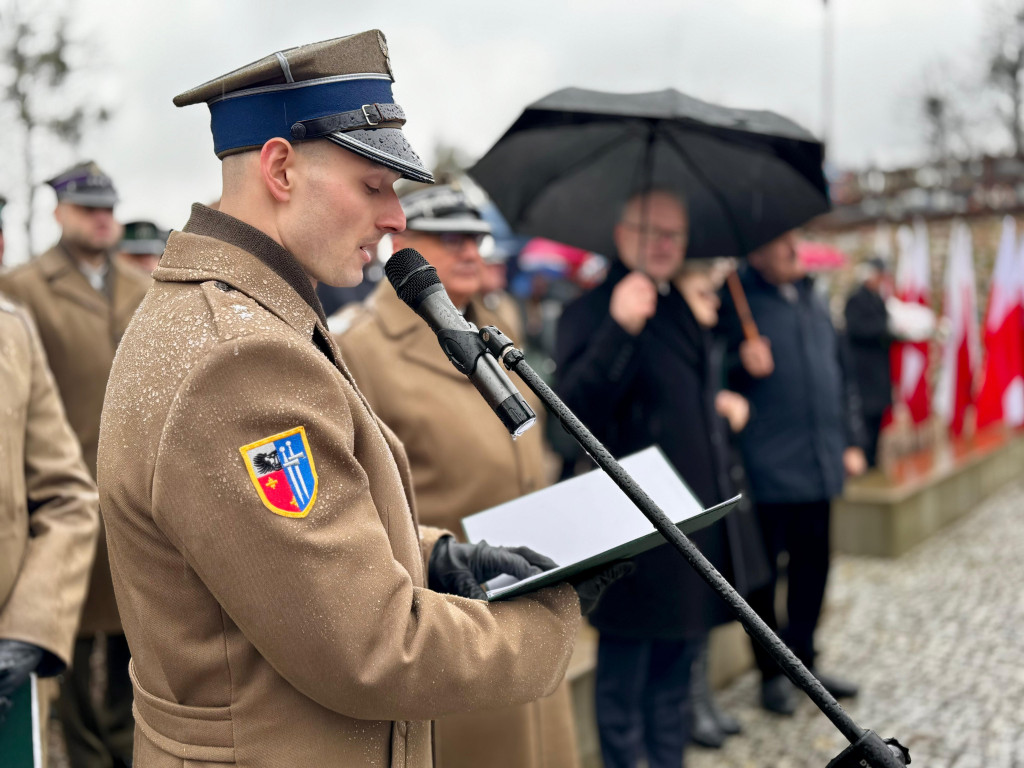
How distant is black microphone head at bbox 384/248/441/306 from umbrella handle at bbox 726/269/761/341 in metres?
3.17

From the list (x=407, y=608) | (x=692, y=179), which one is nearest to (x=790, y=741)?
(x=692, y=179)

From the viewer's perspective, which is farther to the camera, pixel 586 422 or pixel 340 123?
pixel 586 422

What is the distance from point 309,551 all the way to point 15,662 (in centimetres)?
114

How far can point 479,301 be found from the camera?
303cm

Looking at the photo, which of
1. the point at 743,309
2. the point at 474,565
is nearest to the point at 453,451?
the point at 474,565

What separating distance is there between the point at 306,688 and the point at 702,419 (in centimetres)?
224

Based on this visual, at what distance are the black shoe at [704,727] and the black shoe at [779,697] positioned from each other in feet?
1.17

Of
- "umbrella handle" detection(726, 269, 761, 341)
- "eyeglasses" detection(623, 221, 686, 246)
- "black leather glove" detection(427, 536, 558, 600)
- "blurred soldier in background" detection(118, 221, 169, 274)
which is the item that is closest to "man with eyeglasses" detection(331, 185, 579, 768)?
"eyeglasses" detection(623, 221, 686, 246)

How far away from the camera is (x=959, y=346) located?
29.9 feet

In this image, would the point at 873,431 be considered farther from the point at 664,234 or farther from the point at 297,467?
the point at 297,467

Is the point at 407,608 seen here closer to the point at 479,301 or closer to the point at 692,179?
the point at 479,301

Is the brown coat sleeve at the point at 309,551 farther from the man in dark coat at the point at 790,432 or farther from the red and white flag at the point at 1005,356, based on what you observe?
the red and white flag at the point at 1005,356

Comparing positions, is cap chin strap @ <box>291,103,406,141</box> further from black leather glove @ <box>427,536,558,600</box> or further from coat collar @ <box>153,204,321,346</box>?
black leather glove @ <box>427,536,558,600</box>

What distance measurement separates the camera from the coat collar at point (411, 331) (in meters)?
2.81
